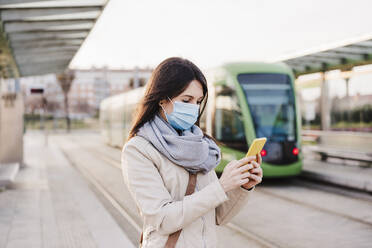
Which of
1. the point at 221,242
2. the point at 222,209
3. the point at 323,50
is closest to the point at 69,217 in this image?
the point at 221,242

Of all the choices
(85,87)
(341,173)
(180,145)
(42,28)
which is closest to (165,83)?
(180,145)

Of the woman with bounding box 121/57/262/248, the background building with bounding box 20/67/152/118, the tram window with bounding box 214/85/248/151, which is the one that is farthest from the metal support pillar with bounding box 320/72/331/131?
the background building with bounding box 20/67/152/118

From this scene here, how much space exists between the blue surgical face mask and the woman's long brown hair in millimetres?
62

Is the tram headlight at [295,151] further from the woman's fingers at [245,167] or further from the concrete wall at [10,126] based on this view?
the woman's fingers at [245,167]

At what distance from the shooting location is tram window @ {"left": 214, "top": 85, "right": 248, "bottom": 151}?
11.0m

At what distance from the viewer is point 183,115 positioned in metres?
2.18

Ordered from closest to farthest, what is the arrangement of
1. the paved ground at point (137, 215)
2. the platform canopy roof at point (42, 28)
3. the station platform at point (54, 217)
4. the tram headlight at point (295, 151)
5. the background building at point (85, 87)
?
the station platform at point (54, 217), the paved ground at point (137, 215), the platform canopy roof at point (42, 28), the tram headlight at point (295, 151), the background building at point (85, 87)

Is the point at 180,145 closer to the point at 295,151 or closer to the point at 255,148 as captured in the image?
the point at 255,148

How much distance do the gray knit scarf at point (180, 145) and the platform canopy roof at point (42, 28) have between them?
657 centimetres

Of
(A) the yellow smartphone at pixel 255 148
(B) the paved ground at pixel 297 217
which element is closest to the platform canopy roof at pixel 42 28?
(B) the paved ground at pixel 297 217

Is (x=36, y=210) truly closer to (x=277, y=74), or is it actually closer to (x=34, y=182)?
(x=34, y=182)

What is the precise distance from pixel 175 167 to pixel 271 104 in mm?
9194

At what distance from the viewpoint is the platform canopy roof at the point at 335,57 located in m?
11.3

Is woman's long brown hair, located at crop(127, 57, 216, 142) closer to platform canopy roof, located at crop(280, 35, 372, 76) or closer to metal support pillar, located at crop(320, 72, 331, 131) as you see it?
platform canopy roof, located at crop(280, 35, 372, 76)
